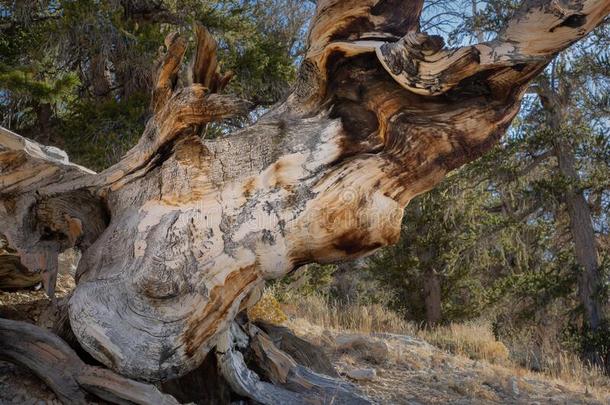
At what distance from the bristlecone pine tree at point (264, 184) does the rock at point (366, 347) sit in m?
1.75

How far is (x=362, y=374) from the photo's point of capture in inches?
178

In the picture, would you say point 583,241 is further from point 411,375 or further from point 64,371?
point 64,371

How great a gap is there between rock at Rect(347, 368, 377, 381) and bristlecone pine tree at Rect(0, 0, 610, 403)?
97cm

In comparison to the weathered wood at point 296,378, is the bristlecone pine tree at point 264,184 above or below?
above

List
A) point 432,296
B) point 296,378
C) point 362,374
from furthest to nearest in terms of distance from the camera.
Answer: point 432,296 → point 362,374 → point 296,378

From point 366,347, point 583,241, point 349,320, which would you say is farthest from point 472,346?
point 583,241

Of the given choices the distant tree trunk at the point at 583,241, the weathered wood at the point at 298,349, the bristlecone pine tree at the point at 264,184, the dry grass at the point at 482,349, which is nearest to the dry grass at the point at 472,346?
the dry grass at the point at 482,349

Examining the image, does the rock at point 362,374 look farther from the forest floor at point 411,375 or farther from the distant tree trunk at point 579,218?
the distant tree trunk at point 579,218

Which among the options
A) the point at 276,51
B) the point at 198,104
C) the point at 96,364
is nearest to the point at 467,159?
the point at 198,104

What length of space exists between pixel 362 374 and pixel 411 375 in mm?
544

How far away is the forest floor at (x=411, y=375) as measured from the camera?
13.1ft

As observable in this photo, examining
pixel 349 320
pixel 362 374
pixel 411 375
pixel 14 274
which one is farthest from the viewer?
pixel 349 320

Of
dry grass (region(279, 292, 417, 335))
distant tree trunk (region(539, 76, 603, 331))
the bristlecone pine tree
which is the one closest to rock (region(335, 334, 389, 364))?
dry grass (region(279, 292, 417, 335))

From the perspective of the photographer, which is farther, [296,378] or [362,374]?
[362,374]
